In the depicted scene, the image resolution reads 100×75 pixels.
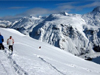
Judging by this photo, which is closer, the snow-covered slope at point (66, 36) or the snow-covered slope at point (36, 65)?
the snow-covered slope at point (36, 65)

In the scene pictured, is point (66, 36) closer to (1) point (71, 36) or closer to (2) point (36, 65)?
(1) point (71, 36)

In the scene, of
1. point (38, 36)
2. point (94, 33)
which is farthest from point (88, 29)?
point (38, 36)

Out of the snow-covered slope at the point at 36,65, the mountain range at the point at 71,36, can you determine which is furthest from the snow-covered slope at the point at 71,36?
the snow-covered slope at the point at 36,65

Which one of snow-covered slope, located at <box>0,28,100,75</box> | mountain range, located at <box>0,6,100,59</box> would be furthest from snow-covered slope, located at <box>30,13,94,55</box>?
snow-covered slope, located at <box>0,28,100,75</box>

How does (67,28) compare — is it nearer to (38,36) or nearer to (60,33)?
(60,33)

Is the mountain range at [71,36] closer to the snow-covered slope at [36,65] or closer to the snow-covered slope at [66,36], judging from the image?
the snow-covered slope at [66,36]

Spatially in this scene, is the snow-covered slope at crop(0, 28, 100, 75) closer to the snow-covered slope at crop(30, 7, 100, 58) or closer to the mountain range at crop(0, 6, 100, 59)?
the mountain range at crop(0, 6, 100, 59)

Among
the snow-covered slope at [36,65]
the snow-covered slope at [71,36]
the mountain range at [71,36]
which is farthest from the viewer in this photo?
the snow-covered slope at [71,36]

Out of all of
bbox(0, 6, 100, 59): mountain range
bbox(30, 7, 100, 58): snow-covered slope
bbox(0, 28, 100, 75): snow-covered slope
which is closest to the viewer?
bbox(0, 28, 100, 75): snow-covered slope

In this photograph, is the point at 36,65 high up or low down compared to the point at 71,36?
up

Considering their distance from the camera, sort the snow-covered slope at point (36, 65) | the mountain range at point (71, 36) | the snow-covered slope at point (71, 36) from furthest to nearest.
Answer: the snow-covered slope at point (71, 36), the mountain range at point (71, 36), the snow-covered slope at point (36, 65)

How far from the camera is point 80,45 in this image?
13725cm

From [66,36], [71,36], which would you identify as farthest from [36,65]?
[71,36]

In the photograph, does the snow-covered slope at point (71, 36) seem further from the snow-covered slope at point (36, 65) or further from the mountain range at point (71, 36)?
the snow-covered slope at point (36, 65)
